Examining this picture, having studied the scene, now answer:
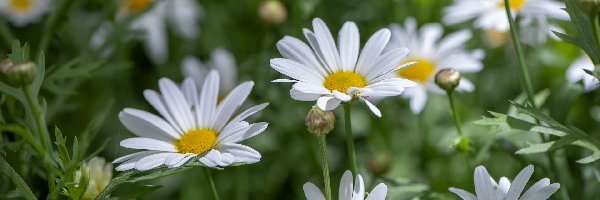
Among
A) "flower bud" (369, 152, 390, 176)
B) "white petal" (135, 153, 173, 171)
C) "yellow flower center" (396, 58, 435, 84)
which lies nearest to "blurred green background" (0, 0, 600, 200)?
"flower bud" (369, 152, 390, 176)

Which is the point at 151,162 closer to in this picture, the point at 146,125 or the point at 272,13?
the point at 146,125

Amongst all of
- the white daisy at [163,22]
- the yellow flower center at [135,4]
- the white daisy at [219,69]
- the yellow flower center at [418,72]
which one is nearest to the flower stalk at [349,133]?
the yellow flower center at [418,72]

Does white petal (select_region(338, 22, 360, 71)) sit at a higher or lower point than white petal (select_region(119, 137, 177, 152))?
higher

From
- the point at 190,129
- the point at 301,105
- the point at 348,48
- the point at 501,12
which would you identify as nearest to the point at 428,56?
the point at 501,12

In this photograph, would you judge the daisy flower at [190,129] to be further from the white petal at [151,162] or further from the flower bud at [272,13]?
the flower bud at [272,13]

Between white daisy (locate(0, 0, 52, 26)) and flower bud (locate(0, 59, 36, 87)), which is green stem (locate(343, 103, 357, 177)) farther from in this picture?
white daisy (locate(0, 0, 52, 26))

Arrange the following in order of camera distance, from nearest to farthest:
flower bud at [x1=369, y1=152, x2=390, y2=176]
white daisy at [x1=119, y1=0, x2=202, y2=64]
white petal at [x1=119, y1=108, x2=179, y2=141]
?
white petal at [x1=119, y1=108, x2=179, y2=141], flower bud at [x1=369, y1=152, x2=390, y2=176], white daisy at [x1=119, y1=0, x2=202, y2=64]

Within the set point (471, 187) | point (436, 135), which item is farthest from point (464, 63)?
point (471, 187)
